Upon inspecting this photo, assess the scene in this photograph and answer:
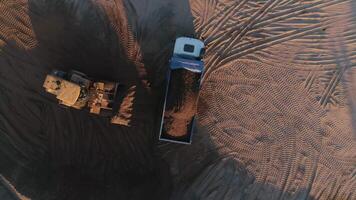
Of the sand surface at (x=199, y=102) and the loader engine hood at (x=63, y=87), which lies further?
the sand surface at (x=199, y=102)

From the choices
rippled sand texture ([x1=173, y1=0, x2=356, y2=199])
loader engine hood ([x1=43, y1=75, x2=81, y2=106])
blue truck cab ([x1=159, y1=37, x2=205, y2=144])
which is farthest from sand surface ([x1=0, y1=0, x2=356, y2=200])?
loader engine hood ([x1=43, y1=75, x2=81, y2=106])

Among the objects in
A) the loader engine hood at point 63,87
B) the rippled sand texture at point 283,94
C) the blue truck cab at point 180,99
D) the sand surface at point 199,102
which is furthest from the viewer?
the rippled sand texture at point 283,94

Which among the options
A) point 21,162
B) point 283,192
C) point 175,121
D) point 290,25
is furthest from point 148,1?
point 283,192

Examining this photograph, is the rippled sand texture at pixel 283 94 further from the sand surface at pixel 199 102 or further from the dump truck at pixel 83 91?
the dump truck at pixel 83 91

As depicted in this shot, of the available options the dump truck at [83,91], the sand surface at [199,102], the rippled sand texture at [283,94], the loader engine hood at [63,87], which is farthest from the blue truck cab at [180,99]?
the loader engine hood at [63,87]

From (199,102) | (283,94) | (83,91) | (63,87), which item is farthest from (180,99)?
(283,94)

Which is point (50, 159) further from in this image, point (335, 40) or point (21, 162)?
point (335, 40)

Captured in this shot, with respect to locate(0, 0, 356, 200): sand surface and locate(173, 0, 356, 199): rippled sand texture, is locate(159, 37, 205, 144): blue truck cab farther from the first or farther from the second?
locate(173, 0, 356, 199): rippled sand texture
